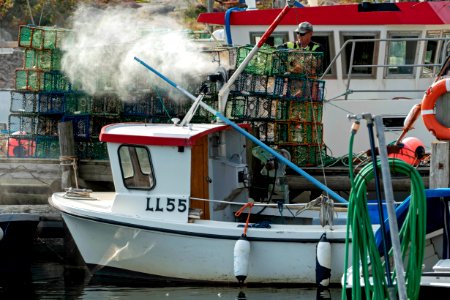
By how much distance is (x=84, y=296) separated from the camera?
43.9ft

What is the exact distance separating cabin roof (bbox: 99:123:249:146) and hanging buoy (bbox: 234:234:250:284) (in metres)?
1.33

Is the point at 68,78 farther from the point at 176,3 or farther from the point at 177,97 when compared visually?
the point at 176,3

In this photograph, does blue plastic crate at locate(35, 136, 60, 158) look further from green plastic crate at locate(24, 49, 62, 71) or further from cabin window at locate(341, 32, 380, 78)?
cabin window at locate(341, 32, 380, 78)

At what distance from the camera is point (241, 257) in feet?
42.6

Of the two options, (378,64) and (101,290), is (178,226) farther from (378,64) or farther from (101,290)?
(378,64)

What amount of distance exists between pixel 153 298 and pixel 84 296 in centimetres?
90

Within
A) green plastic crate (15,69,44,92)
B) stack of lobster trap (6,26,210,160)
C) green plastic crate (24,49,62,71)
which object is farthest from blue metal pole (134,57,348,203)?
green plastic crate (15,69,44,92)

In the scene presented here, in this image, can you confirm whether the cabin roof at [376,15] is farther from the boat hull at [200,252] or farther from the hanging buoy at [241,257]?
the hanging buoy at [241,257]

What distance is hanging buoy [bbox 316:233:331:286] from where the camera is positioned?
12.9m

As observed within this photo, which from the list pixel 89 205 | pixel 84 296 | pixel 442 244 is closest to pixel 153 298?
pixel 84 296

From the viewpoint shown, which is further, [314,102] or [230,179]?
→ [314,102]

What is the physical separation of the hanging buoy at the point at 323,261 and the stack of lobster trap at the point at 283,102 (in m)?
3.17

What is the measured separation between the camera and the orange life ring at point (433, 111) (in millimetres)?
13102

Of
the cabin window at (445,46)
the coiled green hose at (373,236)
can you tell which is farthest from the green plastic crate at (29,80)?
the coiled green hose at (373,236)
